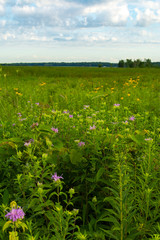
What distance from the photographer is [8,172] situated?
1.83 m

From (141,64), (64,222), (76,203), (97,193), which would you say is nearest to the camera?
(64,222)

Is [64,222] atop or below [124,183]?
below

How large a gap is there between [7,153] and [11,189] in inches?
11.1

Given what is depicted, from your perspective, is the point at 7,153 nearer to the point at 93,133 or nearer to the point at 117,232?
the point at 93,133

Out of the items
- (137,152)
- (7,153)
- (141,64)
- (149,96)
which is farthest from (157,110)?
(141,64)

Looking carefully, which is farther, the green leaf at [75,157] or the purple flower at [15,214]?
the green leaf at [75,157]

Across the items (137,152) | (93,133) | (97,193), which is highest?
(93,133)

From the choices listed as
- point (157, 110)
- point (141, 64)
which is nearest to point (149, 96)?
point (157, 110)

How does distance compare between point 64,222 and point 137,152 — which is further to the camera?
point 137,152

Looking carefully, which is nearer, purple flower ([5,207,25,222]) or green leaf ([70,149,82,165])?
purple flower ([5,207,25,222])

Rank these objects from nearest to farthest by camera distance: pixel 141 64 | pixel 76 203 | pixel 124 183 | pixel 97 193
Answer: pixel 124 183, pixel 97 193, pixel 76 203, pixel 141 64

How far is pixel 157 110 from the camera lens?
4363mm

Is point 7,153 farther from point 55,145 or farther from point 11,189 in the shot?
point 55,145

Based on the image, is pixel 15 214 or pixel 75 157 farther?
pixel 75 157
